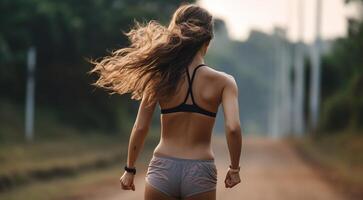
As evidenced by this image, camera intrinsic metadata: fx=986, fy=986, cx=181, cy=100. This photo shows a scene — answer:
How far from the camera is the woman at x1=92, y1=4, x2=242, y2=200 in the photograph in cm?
523

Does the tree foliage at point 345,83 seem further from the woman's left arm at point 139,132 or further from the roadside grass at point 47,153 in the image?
the woman's left arm at point 139,132

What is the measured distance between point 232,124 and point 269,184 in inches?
653

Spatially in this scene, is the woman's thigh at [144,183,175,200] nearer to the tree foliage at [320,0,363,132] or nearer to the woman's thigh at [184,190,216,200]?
the woman's thigh at [184,190,216,200]

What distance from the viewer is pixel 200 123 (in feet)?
17.2

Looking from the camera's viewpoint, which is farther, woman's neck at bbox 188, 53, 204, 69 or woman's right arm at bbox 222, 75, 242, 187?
woman's neck at bbox 188, 53, 204, 69

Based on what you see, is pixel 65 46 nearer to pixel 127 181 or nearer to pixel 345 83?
pixel 345 83

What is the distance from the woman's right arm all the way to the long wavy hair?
263mm

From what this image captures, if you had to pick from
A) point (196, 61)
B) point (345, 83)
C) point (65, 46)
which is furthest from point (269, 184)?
point (345, 83)

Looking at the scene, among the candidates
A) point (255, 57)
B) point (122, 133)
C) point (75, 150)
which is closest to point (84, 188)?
point (75, 150)

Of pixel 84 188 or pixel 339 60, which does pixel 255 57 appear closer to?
pixel 339 60

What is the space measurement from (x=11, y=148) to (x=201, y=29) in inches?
761

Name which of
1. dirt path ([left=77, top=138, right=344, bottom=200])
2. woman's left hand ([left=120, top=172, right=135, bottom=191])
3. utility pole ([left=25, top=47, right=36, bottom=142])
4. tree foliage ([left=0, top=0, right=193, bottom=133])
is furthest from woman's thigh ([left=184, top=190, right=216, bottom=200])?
utility pole ([left=25, top=47, right=36, bottom=142])

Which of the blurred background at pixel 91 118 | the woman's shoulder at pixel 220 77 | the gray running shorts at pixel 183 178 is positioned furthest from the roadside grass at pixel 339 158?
the gray running shorts at pixel 183 178

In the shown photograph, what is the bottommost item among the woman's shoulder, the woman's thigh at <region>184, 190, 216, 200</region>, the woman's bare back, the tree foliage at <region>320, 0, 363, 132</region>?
the woman's thigh at <region>184, 190, 216, 200</region>
